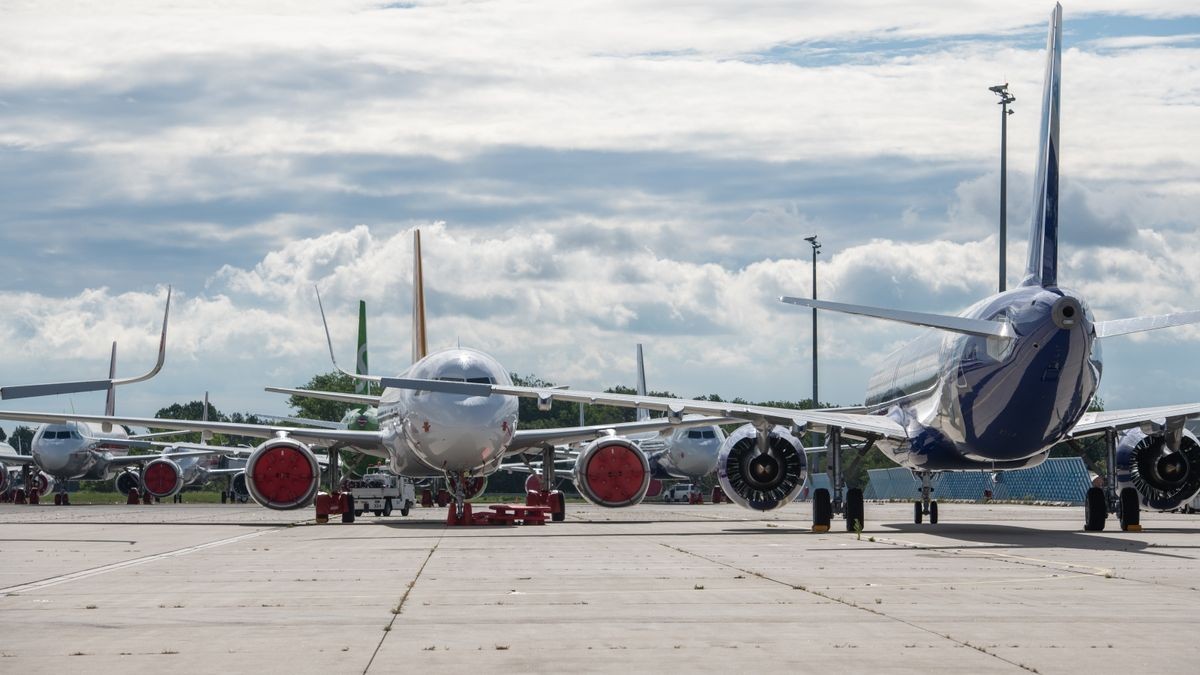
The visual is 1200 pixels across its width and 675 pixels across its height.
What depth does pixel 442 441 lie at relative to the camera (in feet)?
→ 116

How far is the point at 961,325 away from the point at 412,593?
12.4m

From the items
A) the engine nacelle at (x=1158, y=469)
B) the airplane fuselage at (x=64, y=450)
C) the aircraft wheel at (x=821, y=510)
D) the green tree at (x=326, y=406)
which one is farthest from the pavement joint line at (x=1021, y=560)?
the green tree at (x=326, y=406)

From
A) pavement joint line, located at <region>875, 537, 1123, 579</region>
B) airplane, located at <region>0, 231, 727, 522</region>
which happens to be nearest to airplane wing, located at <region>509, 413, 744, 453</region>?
airplane, located at <region>0, 231, 727, 522</region>

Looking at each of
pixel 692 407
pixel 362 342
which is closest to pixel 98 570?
pixel 692 407

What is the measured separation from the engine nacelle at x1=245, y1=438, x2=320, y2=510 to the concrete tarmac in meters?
11.7

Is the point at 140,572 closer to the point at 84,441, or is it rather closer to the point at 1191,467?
the point at 1191,467

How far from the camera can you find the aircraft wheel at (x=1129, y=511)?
29.0 metres

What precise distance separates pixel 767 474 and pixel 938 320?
6.85m

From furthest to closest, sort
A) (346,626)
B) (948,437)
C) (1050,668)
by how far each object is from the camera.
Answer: (948,437)
(346,626)
(1050,668)

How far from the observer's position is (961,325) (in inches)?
950

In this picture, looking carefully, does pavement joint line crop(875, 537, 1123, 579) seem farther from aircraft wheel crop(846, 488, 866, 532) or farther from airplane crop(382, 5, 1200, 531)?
aircraft wheel crop(846, 488, 866, 532)

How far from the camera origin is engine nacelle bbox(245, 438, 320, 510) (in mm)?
37031

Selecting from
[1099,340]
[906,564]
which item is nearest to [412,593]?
[906,564]

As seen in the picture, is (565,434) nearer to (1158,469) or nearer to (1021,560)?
(1158,469)
